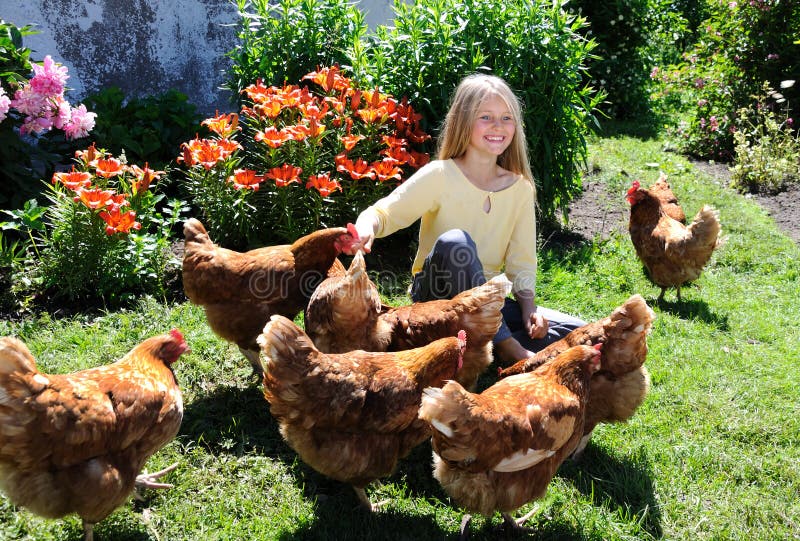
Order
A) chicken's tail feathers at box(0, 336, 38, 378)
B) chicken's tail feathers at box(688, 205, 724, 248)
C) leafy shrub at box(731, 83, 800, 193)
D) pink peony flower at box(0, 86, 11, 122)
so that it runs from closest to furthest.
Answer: chicken's tail feathers at box(0, 336, 38, 378)
pink peony flower at box(0, 86, 11, 122)
chicken's tail feathers at box(688, 205, 724, 248)
leafy shrub at box(731, 83, 800, 193)

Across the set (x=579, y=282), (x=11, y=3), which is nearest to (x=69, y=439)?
(x=579, y=282)

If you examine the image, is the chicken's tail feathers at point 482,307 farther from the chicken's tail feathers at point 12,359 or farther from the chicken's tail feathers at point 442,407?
the chicken's tail feathers at point 12,359

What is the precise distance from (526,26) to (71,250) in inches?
172

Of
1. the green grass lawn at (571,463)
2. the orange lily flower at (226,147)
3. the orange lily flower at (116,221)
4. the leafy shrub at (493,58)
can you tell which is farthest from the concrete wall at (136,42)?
the green grass lawn at (571,463)

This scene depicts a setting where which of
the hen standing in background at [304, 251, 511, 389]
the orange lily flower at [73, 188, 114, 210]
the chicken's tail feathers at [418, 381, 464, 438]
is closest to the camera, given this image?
the chicken's tail feathers at [418, 381, 464, 438]

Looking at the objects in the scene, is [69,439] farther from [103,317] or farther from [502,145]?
[502,145]

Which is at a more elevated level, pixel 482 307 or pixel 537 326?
pixel 482 307

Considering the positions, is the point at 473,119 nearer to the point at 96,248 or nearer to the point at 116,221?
the point at 116,221

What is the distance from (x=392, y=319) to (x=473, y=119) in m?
1.44

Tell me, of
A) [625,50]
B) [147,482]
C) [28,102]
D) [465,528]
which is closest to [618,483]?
[465,528]

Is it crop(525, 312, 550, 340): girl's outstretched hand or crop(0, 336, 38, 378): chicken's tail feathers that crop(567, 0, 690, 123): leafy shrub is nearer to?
crop(525, 312, 550, 340): girl's outstretched hand

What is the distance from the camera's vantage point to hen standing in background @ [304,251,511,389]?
308 cm

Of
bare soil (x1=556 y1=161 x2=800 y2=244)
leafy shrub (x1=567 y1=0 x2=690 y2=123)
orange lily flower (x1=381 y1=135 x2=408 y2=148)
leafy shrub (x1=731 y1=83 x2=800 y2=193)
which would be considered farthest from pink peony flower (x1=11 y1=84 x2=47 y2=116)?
leafy shrub (x1=567 y1=0 x2=690 y2=123)

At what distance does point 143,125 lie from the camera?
5.71m
